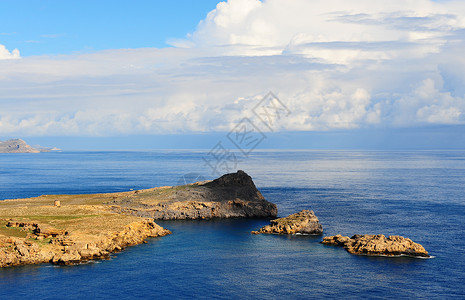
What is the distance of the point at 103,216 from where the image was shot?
12750 centimetres

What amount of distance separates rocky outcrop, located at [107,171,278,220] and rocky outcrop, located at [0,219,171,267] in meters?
38.8

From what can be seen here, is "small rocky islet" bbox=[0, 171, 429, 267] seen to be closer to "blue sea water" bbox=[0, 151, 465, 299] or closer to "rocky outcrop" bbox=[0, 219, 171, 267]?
"rocky outcrop" bbox=[0, 219, 171, 267]

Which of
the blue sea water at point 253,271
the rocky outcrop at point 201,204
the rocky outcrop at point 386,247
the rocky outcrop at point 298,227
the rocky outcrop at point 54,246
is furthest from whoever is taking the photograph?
the rocky outcrop at point 201,204

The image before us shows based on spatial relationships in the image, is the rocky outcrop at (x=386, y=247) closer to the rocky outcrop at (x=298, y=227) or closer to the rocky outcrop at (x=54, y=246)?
the rocky outcrop at (x=298, y=227)

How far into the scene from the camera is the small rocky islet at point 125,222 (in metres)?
96.0

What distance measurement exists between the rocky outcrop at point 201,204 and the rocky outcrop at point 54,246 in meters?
38.8

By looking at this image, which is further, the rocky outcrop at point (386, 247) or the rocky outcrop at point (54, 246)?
the rocky outcrop at point (386, 247)

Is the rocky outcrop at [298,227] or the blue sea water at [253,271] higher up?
the rocky outcrop at [298,227]

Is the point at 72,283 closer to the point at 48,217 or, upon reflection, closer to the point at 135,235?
the point at 135,235

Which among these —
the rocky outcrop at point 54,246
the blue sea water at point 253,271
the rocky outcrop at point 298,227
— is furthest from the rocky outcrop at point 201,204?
the rocky outcrop at point 54,246

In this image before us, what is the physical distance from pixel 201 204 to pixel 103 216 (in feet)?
129

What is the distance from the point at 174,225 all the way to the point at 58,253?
5035 cm

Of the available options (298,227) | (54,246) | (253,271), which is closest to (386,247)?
(298,227)

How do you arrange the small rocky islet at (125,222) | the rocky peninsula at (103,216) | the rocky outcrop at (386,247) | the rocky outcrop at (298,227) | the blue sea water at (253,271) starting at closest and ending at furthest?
the blue sea water at (253,271)
the rocky peninsula at (103,216)
the small rocky islet at (125,222)
the rocky outcrop at (386,247)
the rocky outcrop at (298,227)
